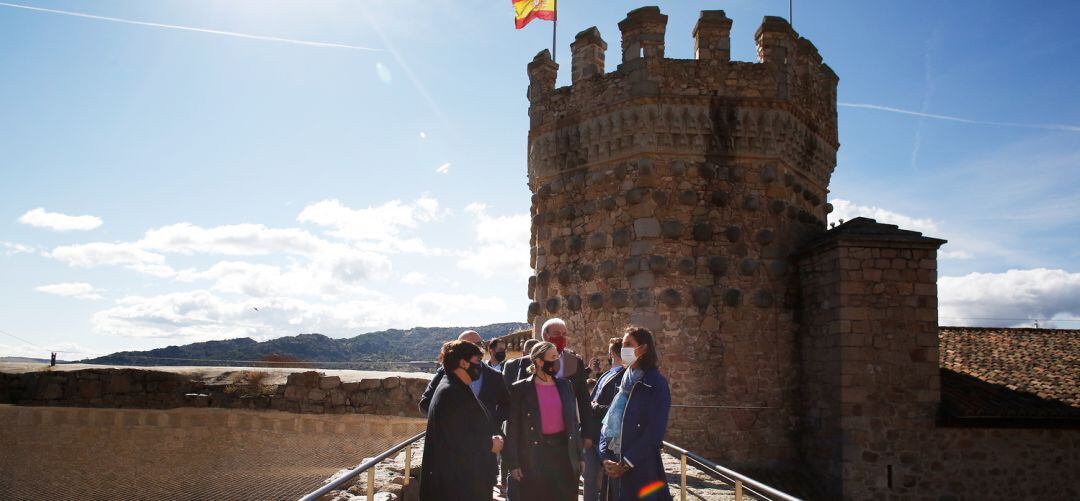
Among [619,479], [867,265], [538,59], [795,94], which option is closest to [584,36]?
[538,59]

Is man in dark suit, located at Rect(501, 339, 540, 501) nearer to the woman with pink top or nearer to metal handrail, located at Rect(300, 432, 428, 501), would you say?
the woman with pink top

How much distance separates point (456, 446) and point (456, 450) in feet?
0.08

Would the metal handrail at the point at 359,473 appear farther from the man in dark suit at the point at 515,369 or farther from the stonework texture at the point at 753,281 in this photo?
the stonework texture at the point at 753,281

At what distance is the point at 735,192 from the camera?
12109 millimetres

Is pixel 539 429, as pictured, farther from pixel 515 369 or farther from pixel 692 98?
pixel 692 98

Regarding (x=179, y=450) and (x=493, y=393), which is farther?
(x=179, y=450)

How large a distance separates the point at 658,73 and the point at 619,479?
8.50 m

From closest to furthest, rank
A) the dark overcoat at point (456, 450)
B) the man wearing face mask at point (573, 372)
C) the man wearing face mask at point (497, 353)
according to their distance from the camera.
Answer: the dark overcoat at point (456, 450) → the man wearing face mask at point (573, 372) → the man wearing face mask at point (497, 353)

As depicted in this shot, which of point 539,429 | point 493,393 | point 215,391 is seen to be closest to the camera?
point 539,429

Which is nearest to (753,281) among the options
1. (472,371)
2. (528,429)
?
(528,429)

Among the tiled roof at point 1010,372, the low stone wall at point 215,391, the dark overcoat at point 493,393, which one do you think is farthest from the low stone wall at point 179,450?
the tiled roof at point 1010,372

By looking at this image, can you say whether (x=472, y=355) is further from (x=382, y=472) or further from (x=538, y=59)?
(x=538, y=59)

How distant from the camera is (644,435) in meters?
4.94

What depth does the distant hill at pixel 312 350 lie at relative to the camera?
1089 inches
